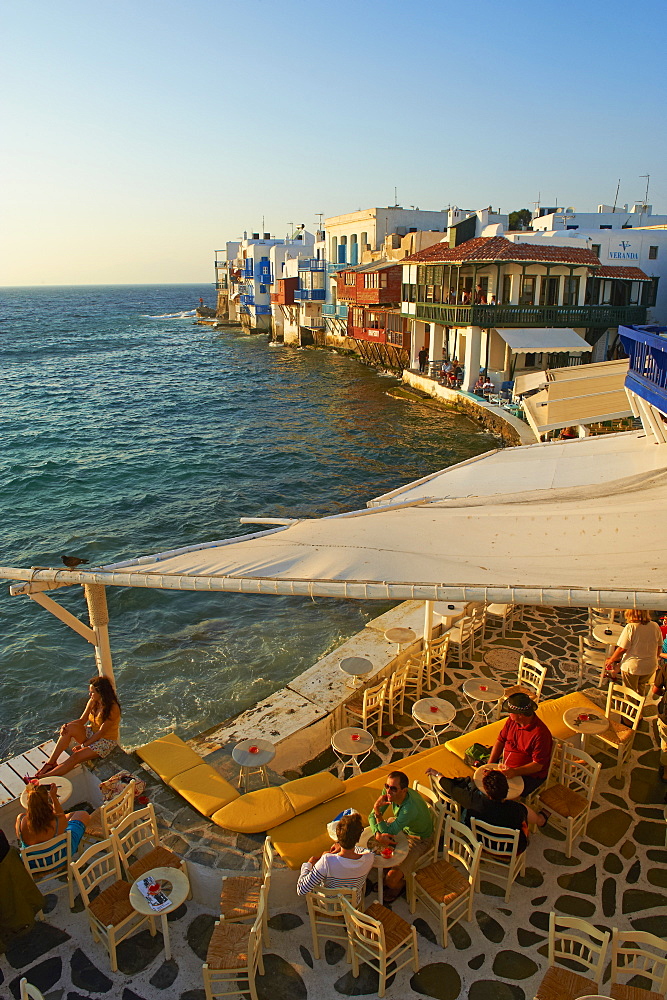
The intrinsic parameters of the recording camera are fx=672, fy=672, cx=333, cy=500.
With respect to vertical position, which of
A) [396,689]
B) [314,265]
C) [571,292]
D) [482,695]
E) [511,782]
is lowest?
[396,689]

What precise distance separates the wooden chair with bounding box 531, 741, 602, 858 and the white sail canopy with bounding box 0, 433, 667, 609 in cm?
170

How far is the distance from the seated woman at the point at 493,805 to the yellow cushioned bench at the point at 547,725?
2.86 ft

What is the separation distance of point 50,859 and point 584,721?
16.8 feet

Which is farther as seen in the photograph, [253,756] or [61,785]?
[253,756]

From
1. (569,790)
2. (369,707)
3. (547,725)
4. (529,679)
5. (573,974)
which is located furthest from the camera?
(529,679)

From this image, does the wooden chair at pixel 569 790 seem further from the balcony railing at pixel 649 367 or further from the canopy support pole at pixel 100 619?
the balcony railing at pixel 649 367

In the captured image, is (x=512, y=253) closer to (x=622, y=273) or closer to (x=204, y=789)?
(x=622, y=273)

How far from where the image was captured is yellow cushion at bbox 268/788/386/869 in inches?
214

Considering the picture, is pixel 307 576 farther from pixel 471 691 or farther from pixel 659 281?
pixel 659 281

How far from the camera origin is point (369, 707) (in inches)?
313

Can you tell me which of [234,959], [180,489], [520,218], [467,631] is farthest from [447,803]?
[520,218]

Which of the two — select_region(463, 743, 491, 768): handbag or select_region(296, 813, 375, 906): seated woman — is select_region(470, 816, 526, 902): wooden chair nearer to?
select_region(463, 743, 491, 768): handbag

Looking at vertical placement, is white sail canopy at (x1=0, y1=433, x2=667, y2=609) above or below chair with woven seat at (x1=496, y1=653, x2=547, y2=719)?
above

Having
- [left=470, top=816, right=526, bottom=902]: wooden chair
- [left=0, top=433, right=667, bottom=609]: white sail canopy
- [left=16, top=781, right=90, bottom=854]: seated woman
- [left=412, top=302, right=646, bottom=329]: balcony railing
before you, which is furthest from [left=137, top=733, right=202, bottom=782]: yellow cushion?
[left=412, top=302, right=646, bottom=329]: balcony railing
